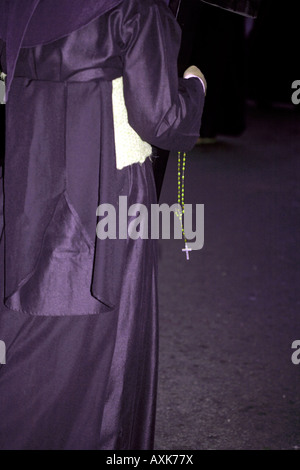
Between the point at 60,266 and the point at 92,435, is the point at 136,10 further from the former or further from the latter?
the point at 92,435

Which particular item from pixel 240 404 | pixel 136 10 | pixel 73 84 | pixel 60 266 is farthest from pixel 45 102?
pixel 240 404

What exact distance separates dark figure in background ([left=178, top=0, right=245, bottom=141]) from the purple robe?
247 inches

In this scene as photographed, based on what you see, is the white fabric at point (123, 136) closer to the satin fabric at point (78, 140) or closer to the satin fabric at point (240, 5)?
the satin fabric at point (78, 140)

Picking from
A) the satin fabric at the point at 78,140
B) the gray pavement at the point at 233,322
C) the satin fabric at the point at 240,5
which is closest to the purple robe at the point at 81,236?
the satin fabric at the point at 78,140

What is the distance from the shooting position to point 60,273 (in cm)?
179

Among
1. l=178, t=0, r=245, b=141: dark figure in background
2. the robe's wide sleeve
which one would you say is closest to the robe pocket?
the robe's wide sleeve

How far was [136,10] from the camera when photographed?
166 cm

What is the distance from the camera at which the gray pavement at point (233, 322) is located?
8.69ft

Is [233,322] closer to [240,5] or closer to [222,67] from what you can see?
[240,5]

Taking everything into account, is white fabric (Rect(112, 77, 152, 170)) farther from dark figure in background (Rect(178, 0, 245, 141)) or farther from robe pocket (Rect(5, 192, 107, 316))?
dark figure in background (Rect(178, 0, 245, 141))

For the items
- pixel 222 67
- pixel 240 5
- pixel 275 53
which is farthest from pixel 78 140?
pixel 275 53

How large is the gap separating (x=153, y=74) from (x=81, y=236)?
1.59ft

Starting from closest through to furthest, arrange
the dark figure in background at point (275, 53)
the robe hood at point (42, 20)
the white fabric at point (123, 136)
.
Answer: the robe hood at point (42, 20) < the white fabric at point (123, 136) < the dark figure in background at point (275, 53)

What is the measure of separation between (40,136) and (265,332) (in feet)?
7.03
